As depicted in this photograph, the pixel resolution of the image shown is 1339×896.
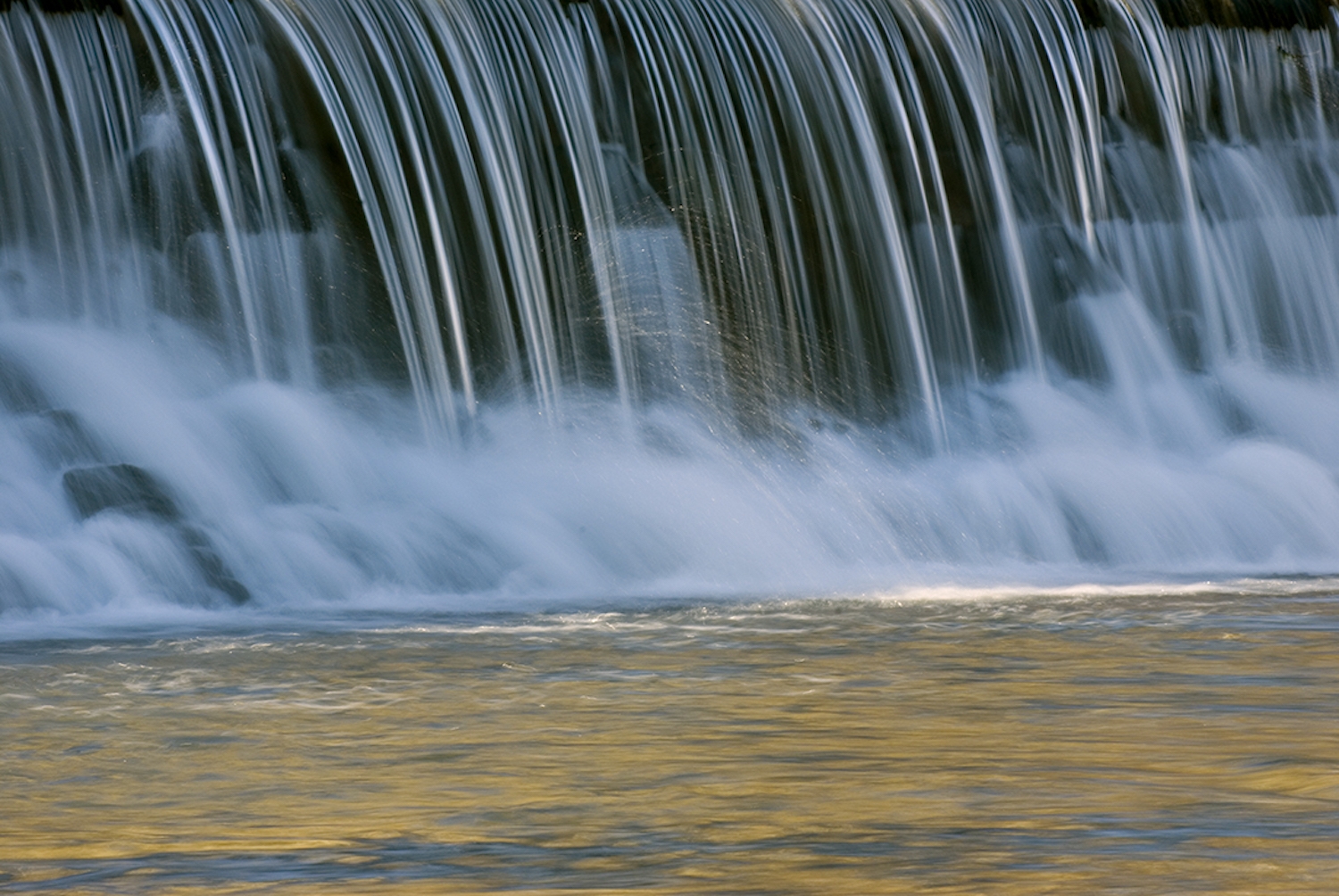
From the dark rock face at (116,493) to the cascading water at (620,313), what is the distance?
0.05 ft

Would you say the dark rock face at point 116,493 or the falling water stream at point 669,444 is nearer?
the falling water stream at point 669,444

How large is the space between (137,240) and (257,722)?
229 inches

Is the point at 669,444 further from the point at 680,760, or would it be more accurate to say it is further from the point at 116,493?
the point at 680,760

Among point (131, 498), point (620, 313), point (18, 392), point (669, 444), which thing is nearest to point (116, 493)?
point (131, 498)

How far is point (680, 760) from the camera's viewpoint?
13.1 feet

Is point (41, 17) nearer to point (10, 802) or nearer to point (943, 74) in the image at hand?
A: point (943, 74)

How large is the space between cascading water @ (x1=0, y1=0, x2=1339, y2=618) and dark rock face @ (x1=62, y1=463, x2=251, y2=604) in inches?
0.7

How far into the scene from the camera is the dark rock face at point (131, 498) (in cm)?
806

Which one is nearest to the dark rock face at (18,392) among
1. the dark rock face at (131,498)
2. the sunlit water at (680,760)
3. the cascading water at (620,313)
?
the cascading water at (620,313)

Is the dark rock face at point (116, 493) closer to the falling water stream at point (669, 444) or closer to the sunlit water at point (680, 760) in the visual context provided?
the falling water stream at point (669, 444)

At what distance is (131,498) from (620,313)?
333cm

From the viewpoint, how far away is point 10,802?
3625mm

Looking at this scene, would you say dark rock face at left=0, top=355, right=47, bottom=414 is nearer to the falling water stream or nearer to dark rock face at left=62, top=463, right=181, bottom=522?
the falling water stream

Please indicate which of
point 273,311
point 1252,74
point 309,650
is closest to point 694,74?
point 273,311
